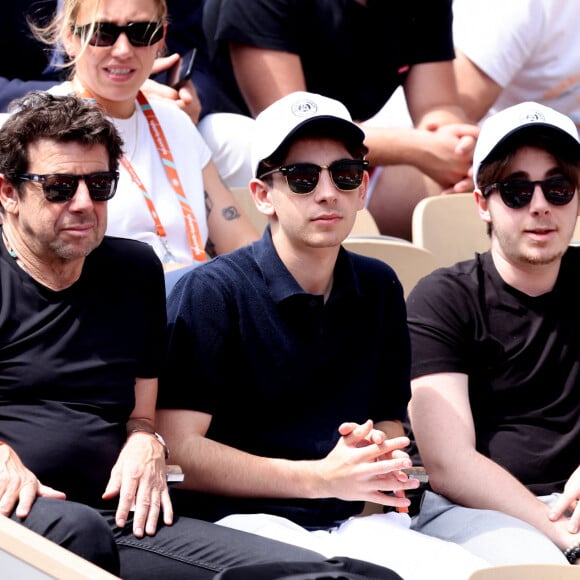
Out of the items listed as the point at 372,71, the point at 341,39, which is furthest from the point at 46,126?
the point at 372,71

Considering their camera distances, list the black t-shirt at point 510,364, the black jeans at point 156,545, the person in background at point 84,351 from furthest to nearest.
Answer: the black t-shirt at point 510,364 → the person in background at point 84,351 → the black jeans at point 156,545

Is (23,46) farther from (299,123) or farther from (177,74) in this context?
(299,123)

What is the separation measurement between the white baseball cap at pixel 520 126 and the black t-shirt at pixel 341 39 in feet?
4.86

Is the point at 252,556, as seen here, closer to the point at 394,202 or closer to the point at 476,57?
the point at 394,202

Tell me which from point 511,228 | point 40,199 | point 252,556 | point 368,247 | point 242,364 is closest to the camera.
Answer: point 252,556

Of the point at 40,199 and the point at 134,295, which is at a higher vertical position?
the point at 40,199

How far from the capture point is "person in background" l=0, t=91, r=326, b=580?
2408 mm

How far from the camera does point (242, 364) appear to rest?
8.95ft

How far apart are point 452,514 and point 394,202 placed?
2001mm

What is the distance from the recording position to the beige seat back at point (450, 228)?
4.07 meters

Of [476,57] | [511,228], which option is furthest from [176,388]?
[476,57]

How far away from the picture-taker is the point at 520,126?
3117 millimetres

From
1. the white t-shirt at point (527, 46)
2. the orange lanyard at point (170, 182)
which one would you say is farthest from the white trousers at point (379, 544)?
the white t-shirt at point (527, 46)

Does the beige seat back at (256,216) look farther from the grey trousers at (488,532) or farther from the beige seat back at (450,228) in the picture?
the grey trousers at (488,532)
